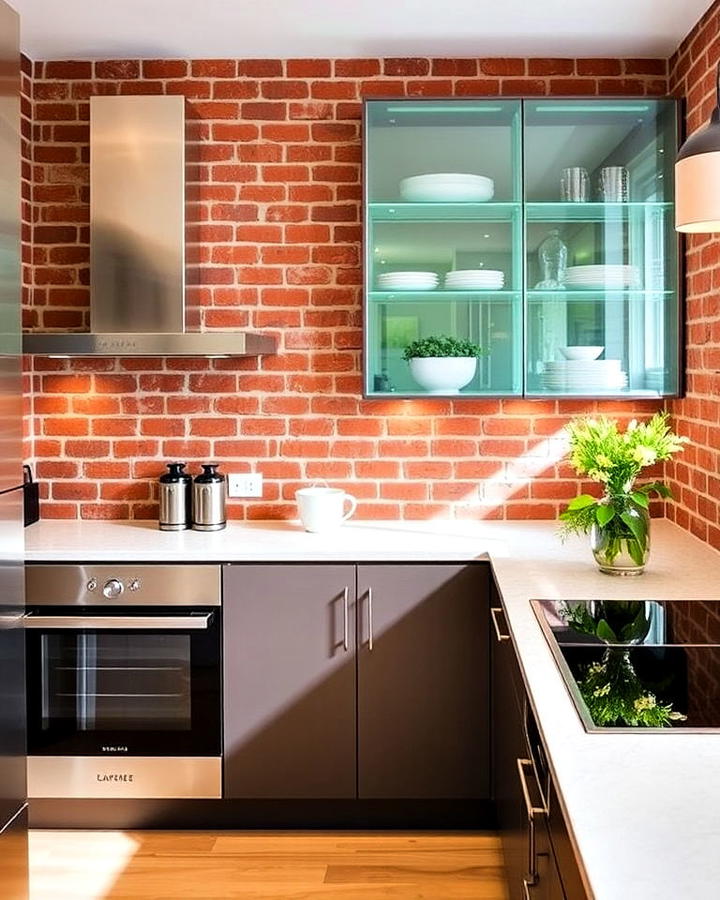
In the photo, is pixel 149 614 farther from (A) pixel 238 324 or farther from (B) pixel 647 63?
(B) pixel 647 63

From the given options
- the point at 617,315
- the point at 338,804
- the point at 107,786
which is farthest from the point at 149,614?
the point at 617,315

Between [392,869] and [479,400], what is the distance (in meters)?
1.51

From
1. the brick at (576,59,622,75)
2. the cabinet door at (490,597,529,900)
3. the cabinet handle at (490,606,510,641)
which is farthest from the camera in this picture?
the brick at (576,59,622,75)

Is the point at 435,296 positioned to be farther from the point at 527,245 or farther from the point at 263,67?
the point at 263,67

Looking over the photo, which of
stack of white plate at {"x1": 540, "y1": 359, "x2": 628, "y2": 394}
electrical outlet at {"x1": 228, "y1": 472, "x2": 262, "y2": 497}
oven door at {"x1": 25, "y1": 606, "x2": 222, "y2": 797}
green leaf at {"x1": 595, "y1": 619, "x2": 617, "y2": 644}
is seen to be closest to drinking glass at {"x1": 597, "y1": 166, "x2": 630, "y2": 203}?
stack of white plate at {"x1": 540, "y1": 359, "x2": 628, "y2": 394}

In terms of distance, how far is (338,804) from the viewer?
324 cm

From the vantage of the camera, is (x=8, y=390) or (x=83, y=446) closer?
(x=8, y=390)

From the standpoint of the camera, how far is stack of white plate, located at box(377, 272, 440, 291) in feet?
11.3

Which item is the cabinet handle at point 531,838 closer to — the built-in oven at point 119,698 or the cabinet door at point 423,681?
the cabinet door at point 423,681

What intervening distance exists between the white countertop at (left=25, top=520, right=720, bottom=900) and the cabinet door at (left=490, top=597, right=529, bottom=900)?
18 centimetres

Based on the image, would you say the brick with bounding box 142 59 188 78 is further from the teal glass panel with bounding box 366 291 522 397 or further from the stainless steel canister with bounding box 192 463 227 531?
the stainless steel canister with bounding box 192 463 227 531

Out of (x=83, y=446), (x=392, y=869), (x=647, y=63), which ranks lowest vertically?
(x=392, y=869)

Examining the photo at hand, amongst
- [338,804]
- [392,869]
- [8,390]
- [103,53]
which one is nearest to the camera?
[8,390]

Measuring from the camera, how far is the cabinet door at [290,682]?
124 inches
